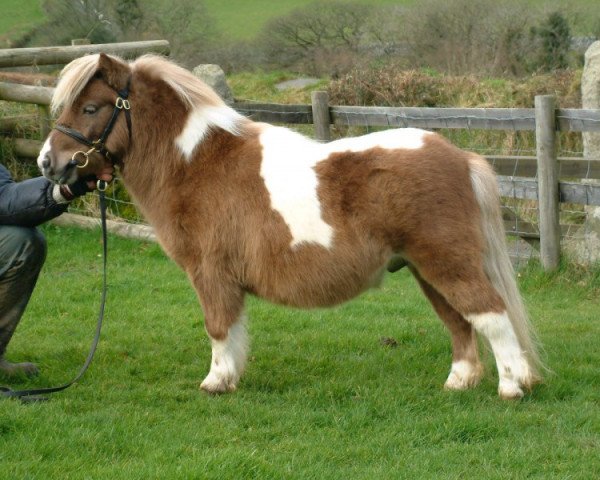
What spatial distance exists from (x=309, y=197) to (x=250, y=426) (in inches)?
54.2

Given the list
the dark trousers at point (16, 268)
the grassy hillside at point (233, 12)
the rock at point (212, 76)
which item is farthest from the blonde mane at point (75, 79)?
the grassy hillside at point (233, 12)

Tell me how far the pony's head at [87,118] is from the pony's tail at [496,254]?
2.20 m

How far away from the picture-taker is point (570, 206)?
10.7 meters

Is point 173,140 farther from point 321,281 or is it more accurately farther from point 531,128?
point 531,128

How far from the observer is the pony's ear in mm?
5453

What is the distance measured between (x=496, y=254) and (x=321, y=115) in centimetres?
439

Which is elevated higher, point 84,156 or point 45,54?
point 84,156

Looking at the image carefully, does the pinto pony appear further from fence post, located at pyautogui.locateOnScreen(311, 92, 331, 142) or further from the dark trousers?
fence post, located at pyautogui.locateOnScreen(311, 92, 331, 142)

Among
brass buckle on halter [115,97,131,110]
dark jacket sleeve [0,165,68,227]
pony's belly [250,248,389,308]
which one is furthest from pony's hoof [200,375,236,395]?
brass buckle on halter [115,97,131,110]

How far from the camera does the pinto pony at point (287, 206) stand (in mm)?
5188

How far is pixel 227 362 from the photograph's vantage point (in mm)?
5641

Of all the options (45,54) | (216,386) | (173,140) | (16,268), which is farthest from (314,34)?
(216,386)

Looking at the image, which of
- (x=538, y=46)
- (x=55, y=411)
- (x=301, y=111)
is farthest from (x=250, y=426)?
(x=538, y=46)

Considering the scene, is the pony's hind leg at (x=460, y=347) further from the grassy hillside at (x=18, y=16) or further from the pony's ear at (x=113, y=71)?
the grassy hillside at (x=18, y=16)
